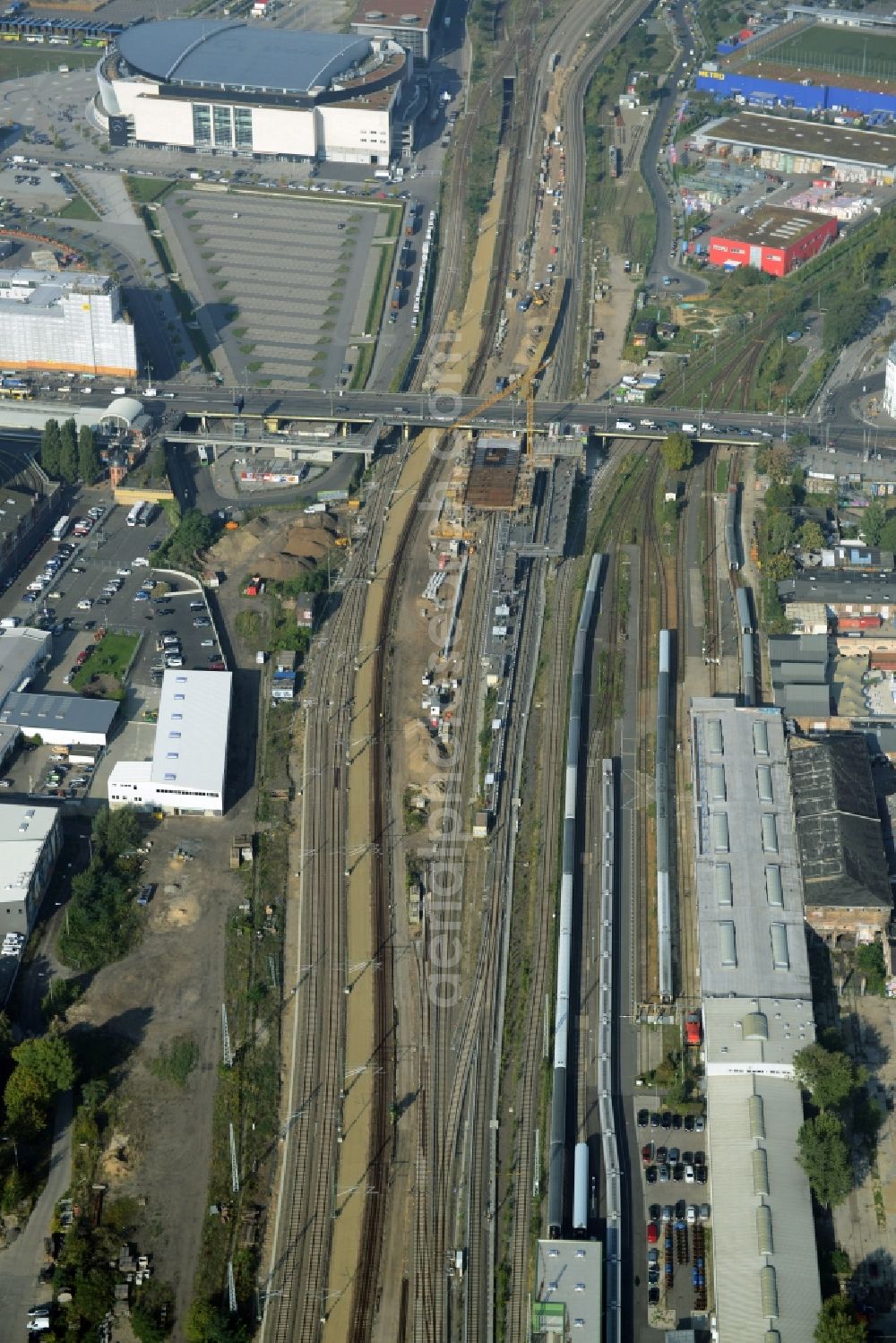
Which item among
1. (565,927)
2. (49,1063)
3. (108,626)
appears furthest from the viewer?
(108,626)

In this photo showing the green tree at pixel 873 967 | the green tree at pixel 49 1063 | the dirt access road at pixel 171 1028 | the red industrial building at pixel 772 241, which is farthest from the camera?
the red industrial building at pixel 772 241

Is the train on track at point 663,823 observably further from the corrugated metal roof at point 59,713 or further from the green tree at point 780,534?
the corrugated metal roof at point 59,713

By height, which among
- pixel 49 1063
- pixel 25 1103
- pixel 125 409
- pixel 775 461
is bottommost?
pixel 25 1103

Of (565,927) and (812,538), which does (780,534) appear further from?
(565,927)

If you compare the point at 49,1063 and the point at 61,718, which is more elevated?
the point at 61,718

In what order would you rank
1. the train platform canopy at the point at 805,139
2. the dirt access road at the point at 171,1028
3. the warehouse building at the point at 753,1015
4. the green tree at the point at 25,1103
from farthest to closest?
the train platform canopy at the point at 805,139
the green tree at the point at 25,1103
the dirt access road at the point at 171,1028
the warehouse building at the point at 753,1015

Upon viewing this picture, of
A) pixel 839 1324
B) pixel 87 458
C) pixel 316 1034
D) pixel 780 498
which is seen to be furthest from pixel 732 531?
pixel 839 1324

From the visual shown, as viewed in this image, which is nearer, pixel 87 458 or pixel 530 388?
pixel 87 458

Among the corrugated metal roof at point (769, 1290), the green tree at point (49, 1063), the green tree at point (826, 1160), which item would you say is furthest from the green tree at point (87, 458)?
the corrugated metal roof at point (769, 1290)
